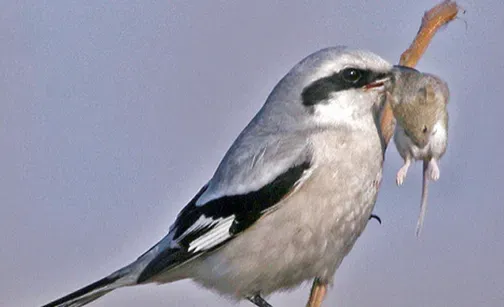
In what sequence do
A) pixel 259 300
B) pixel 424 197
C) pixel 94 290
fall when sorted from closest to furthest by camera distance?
pixel 424 197
pixel 94 290
pixel 259 300

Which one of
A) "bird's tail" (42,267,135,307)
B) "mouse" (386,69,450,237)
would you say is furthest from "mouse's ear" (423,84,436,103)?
"bird's tail" (42,267,135,307)

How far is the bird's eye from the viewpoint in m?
2.01

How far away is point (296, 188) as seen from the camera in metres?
2.03

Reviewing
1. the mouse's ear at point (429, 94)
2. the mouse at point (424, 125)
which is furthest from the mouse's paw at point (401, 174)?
the mouse's ear at point (429, 94)

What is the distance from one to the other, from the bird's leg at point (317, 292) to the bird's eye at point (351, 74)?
1.67 ft

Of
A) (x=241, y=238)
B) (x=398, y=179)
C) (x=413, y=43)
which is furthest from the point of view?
(x=241, y=238)

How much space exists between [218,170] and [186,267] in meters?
0.26

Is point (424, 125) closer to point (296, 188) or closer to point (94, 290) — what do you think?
point (296, 188)

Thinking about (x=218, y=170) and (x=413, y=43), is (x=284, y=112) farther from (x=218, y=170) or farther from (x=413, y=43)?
(x=413, y=43)

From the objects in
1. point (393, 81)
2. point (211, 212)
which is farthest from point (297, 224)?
point (393, 81)

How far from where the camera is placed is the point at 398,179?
71.2 inches

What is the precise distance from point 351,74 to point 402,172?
0.31 m

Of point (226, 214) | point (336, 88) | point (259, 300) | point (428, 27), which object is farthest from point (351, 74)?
point (259, 300)

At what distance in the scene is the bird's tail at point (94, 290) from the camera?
2.15m
